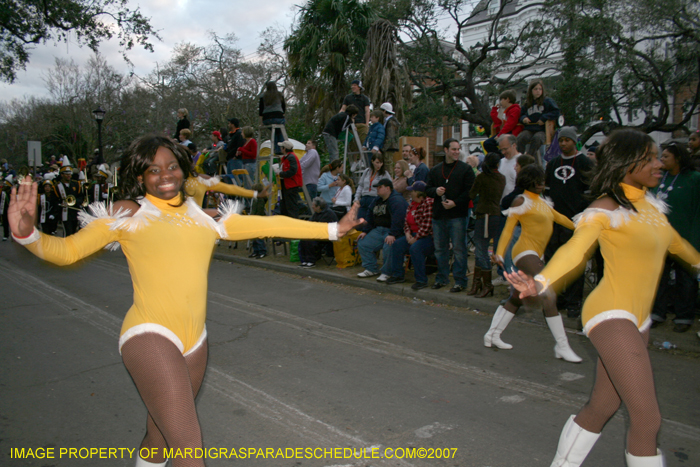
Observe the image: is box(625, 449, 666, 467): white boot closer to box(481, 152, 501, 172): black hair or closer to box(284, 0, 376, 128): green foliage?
box(481, 152, 501, 172): black hair

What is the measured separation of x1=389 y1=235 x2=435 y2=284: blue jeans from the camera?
848 centimetres

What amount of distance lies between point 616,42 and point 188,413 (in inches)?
843

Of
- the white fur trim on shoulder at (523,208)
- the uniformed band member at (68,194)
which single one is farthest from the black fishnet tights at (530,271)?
the uniformed band member at (68,194)

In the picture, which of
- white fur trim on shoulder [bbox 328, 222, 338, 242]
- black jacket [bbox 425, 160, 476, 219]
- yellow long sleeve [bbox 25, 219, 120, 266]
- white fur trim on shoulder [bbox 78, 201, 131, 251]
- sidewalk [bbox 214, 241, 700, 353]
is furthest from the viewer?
black jacket [bbox 425, 160, 476, 219]

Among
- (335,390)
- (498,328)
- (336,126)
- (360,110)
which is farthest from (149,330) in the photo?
(360,110)

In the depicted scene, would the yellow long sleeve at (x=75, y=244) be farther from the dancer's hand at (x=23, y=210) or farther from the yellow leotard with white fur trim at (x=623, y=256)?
the yellow leotard with white fur trim at (x=623, y=256)

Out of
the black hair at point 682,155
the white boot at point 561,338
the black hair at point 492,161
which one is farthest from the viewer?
the black hair at point 492,161

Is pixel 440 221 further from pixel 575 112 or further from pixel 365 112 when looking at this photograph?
pixel 575 112

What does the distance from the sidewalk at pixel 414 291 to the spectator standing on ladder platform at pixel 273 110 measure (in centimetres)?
276

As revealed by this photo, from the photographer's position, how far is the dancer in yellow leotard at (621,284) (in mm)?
2430

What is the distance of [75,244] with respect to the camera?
238 cm

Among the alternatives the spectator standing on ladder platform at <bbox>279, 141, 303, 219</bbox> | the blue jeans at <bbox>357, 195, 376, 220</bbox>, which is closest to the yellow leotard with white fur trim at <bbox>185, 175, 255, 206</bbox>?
the blue jeans at <bbox>357, 195, 376, 220</bbox>

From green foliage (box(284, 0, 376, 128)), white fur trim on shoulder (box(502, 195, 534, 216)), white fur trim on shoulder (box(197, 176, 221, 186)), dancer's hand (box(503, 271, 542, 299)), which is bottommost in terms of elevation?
dancer's hand (box(503, 271, 542, 299))

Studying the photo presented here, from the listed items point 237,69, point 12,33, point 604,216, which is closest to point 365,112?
point 604,216
